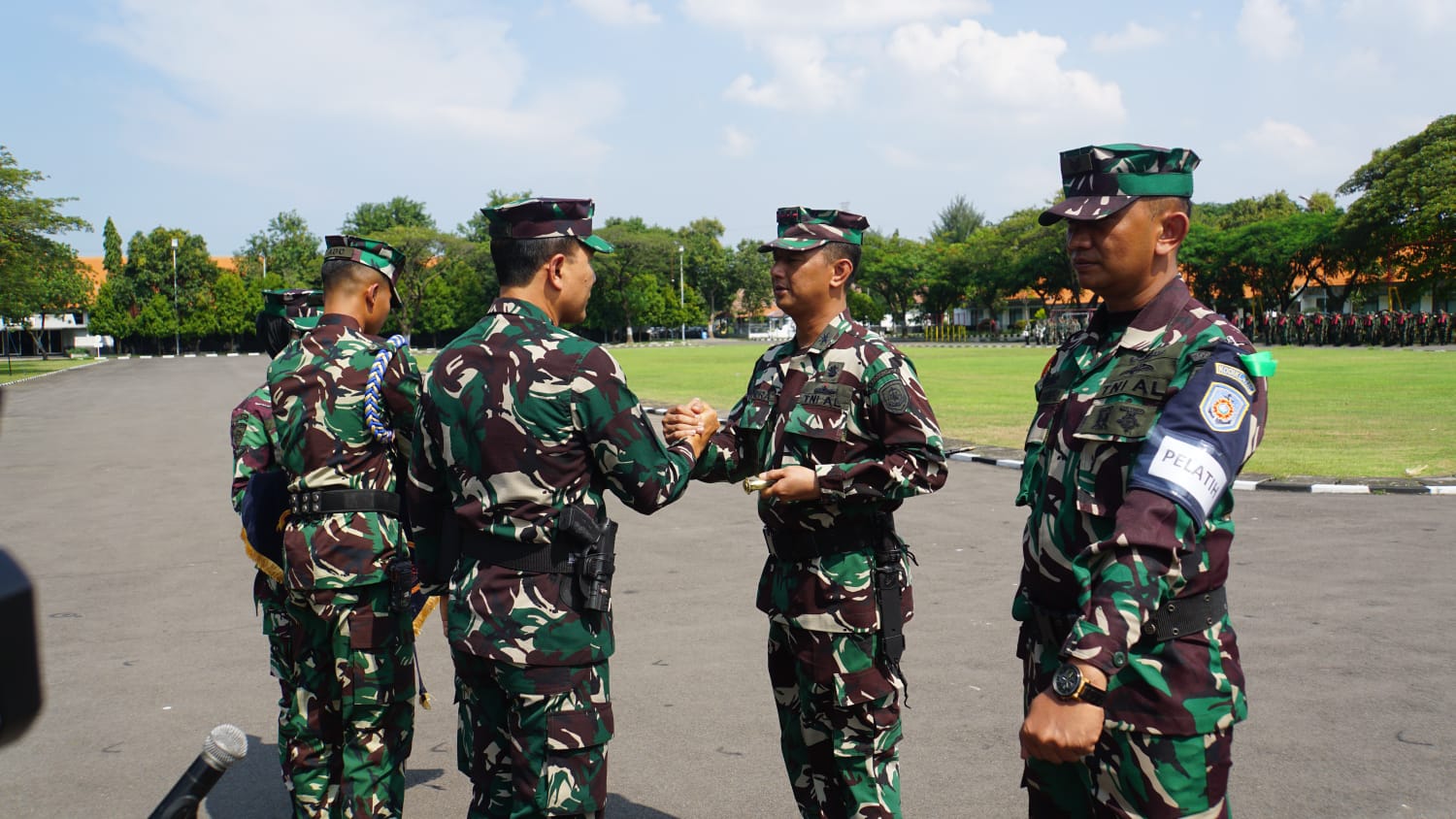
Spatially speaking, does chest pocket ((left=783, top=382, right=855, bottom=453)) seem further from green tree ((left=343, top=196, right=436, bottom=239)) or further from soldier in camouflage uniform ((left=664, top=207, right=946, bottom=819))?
green tree ((left=343, top=196, right=436, bottom=239))

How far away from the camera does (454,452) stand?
3.05 m

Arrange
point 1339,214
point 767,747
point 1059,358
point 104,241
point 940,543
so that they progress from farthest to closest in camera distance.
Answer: point 104,241 < point 1339,214 < point 940,543 < point 767,747 < point 1059,358

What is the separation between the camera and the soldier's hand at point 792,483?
338 centimetres

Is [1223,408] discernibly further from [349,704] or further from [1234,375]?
[349,704]

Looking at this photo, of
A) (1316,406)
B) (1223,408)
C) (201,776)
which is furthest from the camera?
(1316,406)

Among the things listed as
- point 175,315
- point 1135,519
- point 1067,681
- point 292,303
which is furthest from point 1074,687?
point 175,315

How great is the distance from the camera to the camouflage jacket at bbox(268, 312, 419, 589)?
12.1 feet

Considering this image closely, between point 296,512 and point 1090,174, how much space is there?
9.29 ft

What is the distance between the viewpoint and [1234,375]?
2.19 metres

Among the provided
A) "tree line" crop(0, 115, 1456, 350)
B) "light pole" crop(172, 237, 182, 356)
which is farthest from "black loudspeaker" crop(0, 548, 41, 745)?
"light pole" crop(172, 237, 182, 356)

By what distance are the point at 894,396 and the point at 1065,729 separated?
66.0 inches

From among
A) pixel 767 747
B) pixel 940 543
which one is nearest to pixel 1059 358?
pixel 767 747

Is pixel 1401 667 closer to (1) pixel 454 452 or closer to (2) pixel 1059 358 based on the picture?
(2) pixel 1059 358

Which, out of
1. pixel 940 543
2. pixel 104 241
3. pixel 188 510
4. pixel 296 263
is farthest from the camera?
pixel 296 263
